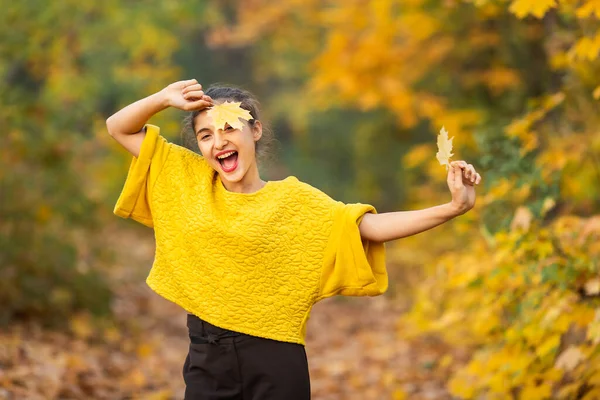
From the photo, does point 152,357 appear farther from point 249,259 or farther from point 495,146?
point 249,259

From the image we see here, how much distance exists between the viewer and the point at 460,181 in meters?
2.76

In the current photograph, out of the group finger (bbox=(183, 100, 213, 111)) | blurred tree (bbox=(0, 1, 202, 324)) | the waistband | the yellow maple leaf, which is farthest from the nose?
blurred tree (bbox=(0, 1, 202, 324))

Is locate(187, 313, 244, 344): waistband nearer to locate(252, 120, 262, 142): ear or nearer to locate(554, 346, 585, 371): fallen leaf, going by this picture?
locate(252, 120, 262, 142): ear

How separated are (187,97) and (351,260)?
797 mm

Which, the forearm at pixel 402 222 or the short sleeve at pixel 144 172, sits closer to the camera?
the forearm at pixel 402 222

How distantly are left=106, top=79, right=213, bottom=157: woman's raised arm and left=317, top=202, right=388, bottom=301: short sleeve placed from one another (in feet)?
2.04

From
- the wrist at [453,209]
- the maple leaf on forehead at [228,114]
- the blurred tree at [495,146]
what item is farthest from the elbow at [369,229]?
the blurred tree at [495,146]

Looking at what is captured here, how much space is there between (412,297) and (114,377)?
4388mm

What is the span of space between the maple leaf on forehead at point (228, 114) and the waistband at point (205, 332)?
27.3 inches

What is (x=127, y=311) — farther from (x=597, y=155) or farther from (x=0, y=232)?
(x=597, y=155)

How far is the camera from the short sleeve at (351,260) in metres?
2.98

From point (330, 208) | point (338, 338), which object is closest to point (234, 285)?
point (330, 208)

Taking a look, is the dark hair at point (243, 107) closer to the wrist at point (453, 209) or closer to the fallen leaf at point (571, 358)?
the wrist at point (453, 209)

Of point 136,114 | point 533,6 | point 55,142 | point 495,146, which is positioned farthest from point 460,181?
point 55,142
